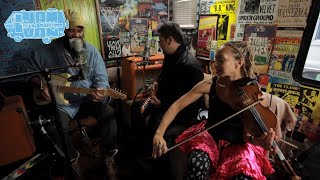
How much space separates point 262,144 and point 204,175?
403 millimetres

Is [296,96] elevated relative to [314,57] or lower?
lower

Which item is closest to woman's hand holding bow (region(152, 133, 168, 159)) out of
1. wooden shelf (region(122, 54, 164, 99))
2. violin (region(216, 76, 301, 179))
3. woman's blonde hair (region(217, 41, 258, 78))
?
violin (region(216, 76, 301, 179))

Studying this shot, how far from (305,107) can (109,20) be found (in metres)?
2.43

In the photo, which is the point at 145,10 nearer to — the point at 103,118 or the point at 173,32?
the point at 173,32

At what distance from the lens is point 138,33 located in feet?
10.2

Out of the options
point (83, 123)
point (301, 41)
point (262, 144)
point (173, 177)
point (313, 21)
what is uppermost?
point (313, 21)

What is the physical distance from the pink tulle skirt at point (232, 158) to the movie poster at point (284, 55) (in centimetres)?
91

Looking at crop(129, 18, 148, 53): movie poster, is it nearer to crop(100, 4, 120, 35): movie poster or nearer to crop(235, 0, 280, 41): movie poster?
crop(100, 4, 120, 35): movie poster

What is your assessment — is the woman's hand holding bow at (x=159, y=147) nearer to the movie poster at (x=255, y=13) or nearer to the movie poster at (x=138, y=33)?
the movie poster at (x=255, y=13)

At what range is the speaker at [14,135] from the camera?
1.65 meters

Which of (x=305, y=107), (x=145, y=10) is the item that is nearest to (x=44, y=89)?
(x=145, y=10)

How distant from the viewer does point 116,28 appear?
2.90 meters

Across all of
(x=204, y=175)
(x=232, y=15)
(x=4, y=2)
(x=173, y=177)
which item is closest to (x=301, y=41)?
A: (x=232, y=15)

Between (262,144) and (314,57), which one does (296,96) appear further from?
(262,144)
